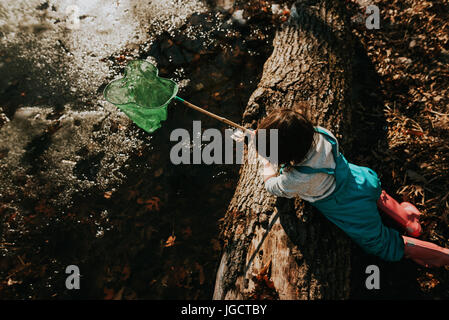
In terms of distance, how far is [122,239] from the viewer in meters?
3.19

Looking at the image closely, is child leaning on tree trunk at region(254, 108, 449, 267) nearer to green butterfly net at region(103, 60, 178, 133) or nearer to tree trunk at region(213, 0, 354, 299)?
tree trunk at region(213, 0, 354, 299)

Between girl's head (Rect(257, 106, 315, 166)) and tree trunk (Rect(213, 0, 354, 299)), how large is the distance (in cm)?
66

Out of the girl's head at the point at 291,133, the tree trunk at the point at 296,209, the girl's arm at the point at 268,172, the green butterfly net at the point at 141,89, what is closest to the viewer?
the girl's head at the point at 291,133

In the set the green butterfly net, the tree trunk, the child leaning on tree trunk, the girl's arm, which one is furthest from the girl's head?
the green butterfly net

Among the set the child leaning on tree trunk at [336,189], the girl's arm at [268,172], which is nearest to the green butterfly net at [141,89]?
the girl's arm at [268,172]

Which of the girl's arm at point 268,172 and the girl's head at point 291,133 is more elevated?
the girl's head at point 291,133

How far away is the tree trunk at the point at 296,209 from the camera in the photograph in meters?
2.29

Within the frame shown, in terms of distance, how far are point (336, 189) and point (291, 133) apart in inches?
31.0

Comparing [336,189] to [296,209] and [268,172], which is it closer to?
[296,209]

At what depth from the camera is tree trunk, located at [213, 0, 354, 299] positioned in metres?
2.29

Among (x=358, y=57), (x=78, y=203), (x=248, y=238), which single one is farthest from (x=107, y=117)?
(x=358, y=57)

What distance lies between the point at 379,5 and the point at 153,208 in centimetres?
425

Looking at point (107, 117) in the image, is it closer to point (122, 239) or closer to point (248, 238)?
point (122, 239)

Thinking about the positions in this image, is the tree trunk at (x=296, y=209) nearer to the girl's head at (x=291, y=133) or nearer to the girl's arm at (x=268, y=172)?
the girl's arm at (x=268, y=172)
